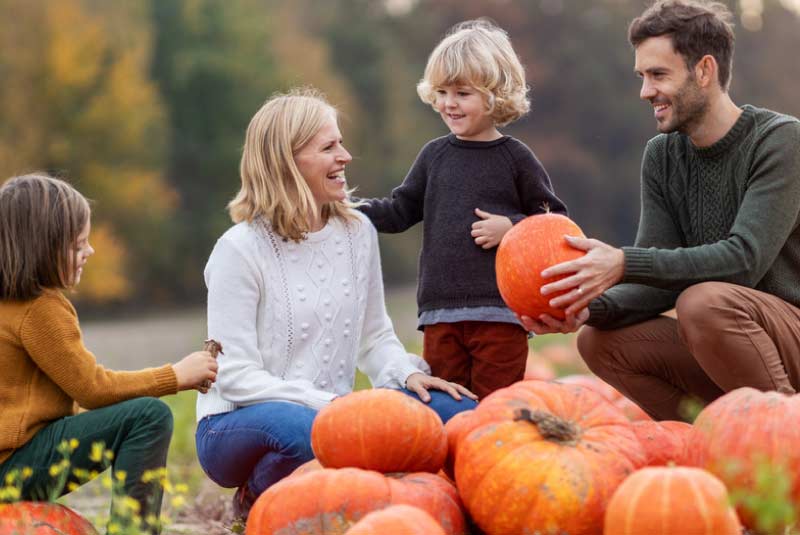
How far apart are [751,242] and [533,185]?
0.84 meters

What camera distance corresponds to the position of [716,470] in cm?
301

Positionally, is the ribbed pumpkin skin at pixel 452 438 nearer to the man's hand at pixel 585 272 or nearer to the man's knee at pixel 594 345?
the man's hand at pixel 585 272

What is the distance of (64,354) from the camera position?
3.61m

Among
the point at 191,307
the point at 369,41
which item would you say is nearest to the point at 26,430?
the point at 191,307

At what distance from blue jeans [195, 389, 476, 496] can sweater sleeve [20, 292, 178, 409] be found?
41 centimetres

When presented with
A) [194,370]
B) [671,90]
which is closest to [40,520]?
[194,370]

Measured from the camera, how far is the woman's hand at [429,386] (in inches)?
159

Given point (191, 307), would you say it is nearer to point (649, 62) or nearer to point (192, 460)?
point (192, 460)

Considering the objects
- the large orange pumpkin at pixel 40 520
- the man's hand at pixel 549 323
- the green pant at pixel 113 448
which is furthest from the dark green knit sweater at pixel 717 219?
the large orange pumpkin at pixel 40 520

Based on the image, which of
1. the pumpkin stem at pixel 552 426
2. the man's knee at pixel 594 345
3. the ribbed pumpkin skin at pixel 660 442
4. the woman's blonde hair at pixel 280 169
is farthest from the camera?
the man's knee at pixel 594 345

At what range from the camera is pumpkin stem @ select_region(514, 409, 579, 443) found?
3.02 meters

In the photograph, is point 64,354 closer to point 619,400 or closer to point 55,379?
point 55,379

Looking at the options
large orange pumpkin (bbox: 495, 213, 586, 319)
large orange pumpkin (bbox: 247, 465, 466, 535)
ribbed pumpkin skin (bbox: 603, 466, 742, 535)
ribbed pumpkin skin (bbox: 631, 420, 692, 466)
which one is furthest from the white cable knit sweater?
ribbed pumpkin skin (bbox: 603, 466, 742, 535)

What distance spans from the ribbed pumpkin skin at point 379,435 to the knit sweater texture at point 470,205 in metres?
1.14
